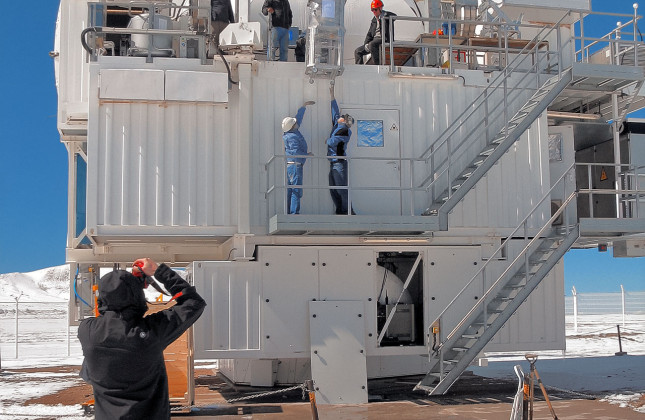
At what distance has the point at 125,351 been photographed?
16.0ft

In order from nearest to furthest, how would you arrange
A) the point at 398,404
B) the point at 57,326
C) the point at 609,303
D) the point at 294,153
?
1. the point at 398,404
2. the point at 294,153
3. the point at 609,303
4. the point at 57,326

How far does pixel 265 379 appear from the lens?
14.4 m

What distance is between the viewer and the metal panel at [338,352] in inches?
500

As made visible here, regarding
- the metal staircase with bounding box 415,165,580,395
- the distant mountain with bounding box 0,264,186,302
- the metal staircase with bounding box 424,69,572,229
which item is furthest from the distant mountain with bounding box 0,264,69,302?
the metal staircase with bounding box 424,69,572,229

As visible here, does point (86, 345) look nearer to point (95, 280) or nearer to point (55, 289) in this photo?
point (95, 280)

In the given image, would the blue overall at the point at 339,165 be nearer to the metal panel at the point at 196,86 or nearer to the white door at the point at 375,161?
the white door at the point at 375,161

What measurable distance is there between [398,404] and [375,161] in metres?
4.28

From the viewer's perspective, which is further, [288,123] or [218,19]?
[218,19]

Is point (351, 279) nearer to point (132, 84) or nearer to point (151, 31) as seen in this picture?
point (132, 84)

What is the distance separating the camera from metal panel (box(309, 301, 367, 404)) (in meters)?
12.7

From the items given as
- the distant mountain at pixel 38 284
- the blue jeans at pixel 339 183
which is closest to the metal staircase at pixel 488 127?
the blue jeans at pixel 339 183

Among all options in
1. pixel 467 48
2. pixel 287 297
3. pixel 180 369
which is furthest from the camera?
pixel 467 48

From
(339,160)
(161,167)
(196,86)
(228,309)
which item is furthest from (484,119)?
(161,167)

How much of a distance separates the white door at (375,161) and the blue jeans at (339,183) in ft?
1.71
